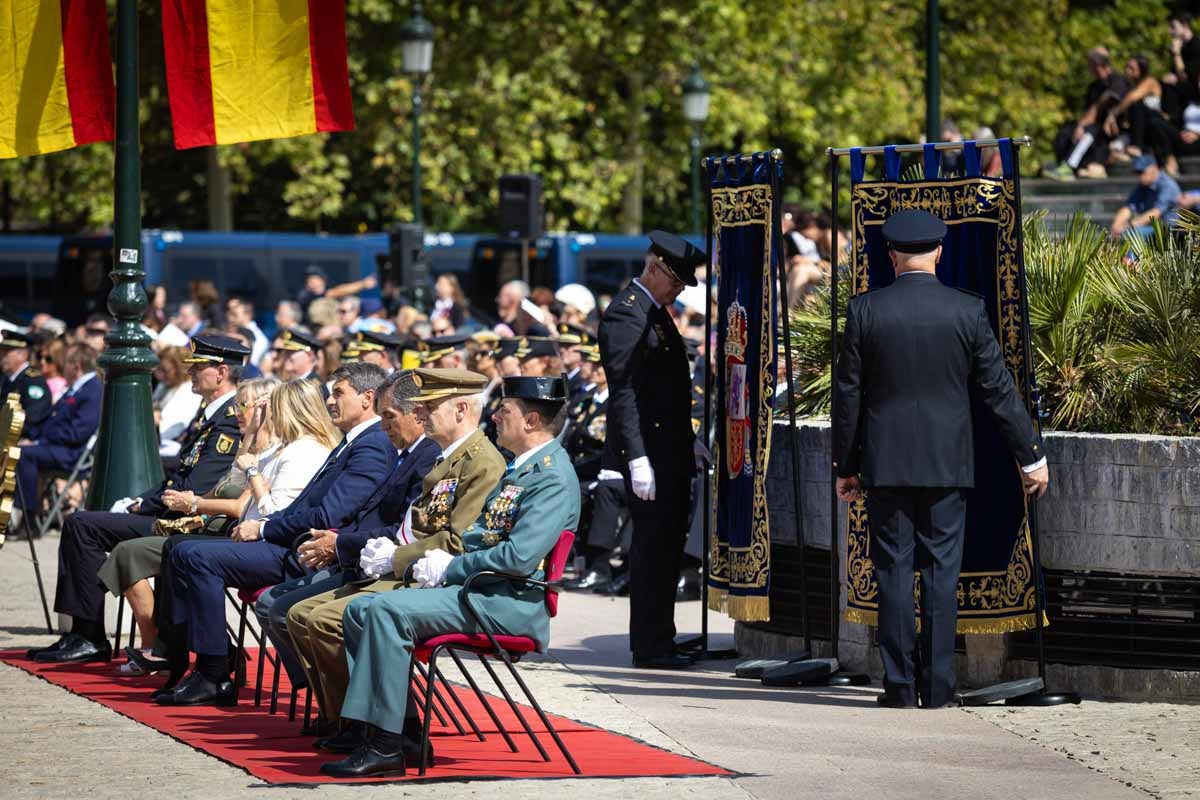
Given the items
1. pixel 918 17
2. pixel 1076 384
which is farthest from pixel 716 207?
pixel 918 17

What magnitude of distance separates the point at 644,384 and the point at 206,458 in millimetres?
2286

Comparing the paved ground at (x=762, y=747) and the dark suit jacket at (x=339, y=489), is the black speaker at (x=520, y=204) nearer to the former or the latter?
the paved ground at (x=762, y=747)

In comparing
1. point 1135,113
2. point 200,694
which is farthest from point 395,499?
point 1135,113

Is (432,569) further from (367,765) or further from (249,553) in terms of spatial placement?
(249,553)

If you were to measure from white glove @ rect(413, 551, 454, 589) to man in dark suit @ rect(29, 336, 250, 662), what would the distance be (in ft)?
9.99

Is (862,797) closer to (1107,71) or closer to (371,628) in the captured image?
(371,628)

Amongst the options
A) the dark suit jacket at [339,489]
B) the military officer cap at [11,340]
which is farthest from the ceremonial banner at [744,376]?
the military officer cap at [11,340]

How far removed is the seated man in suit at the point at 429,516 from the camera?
24.6 ft

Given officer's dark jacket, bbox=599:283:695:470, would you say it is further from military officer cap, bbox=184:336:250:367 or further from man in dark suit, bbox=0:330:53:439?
man in dark suit, bbox=0:330:53:439

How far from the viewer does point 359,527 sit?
8547 millimetres

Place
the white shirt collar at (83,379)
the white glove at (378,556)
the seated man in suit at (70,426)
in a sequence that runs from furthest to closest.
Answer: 1. the white shirt collar at (83,379)
2. the seated man in suit at (70,426)
3. the white glove at (378,556)

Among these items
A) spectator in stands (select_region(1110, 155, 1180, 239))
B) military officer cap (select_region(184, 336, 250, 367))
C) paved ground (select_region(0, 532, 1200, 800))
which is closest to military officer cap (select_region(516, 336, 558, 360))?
military officer cap (select_region(184, 336, 250, 367))

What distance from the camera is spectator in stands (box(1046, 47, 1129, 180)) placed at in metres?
22.7

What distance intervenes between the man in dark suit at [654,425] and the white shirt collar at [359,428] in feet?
4.32
